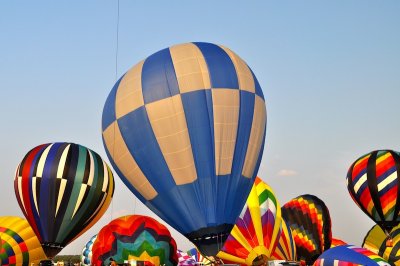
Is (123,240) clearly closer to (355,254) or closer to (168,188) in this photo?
(168,188)

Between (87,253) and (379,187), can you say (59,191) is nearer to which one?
(87,253)

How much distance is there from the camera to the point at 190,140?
613 inches

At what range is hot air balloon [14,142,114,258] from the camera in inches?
851

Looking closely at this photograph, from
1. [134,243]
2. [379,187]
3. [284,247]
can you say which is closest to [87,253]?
[134,243]

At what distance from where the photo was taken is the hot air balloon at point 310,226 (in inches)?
1000

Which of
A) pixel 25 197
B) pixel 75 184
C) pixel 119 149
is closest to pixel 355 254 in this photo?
pixel 119 149

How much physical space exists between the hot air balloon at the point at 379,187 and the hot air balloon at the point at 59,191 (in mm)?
10346

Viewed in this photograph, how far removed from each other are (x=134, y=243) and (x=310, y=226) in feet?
31.5

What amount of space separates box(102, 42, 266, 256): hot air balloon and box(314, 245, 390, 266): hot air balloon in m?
3.18

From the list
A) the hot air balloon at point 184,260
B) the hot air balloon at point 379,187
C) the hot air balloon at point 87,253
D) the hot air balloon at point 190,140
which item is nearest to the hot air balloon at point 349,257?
the hot air balloon at point 190,140

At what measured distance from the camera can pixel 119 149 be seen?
1647cm

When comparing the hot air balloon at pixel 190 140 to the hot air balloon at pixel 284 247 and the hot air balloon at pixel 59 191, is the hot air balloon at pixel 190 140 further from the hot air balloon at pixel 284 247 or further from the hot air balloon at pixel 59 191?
the hot air balloon at pixel 59 191

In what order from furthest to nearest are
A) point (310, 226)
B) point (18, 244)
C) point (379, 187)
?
1. point (310, 226)
2. point (379, 187)
3. point (18, 244)

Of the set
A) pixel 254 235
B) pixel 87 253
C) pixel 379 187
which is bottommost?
pixel 87 253
